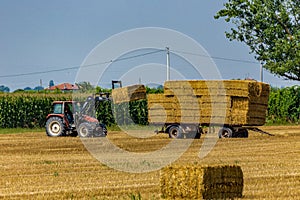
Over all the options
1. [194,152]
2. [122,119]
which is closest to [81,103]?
[194,152]

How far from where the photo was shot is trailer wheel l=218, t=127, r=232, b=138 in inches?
1347

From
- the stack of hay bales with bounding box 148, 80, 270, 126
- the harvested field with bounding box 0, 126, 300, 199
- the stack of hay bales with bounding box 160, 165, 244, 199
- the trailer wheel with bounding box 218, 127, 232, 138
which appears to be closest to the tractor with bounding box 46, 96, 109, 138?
the harvested field with bounding box 0, 126, 300, 199

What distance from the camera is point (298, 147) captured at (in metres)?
29.1

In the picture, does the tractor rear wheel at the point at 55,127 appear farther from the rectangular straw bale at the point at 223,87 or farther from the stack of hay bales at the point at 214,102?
the rectangular straw bale at the point at 223,87

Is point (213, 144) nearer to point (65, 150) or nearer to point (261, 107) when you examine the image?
point (261, 107)

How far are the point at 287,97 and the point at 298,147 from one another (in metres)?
Answer: 25.1

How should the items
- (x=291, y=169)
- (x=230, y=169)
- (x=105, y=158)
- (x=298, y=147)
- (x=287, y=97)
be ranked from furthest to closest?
(x=287, y=97) → (x=298, y=147) → (x=105, y=158) → (x=291, y=169) → (x=230, y=169)

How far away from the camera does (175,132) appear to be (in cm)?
3441

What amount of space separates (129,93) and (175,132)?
2587 millimetres

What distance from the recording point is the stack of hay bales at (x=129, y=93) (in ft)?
111

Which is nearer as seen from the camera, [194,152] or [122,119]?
[194,152]

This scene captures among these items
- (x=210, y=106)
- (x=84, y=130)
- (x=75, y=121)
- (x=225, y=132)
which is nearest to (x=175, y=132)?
(x=225, y=132)

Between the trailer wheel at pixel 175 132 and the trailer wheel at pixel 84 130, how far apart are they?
133 inches

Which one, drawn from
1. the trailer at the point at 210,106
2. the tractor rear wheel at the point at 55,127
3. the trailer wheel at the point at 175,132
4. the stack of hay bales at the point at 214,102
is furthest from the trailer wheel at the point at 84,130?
the trailer wheel at the point at 175,132
